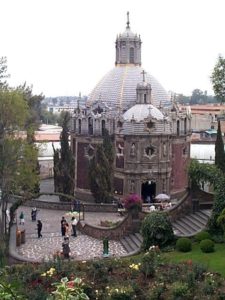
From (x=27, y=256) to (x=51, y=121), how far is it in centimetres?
12101

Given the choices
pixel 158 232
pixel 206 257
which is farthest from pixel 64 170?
pixel 206 257

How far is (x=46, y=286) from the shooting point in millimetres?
15477

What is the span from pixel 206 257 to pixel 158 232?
10.6 ft

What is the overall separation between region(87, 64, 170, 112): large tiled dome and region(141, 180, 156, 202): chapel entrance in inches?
284

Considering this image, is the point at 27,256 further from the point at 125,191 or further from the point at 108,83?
the point at 108,83

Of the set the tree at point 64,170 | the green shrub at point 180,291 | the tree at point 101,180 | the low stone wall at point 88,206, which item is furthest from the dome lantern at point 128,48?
the green shrub at point 180,291

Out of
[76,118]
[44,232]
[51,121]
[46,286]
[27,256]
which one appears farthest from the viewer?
[51,121]

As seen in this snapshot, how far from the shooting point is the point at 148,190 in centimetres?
4375

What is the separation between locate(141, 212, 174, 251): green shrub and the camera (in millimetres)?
23172

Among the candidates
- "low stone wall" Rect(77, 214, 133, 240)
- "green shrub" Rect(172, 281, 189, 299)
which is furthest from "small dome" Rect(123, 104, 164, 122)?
"green shrub" Rect(172, 281, 189, 299)

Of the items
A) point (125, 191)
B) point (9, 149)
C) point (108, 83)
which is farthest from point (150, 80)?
point (9, 149)

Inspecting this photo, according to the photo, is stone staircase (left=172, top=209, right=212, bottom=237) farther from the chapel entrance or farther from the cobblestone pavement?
the chapel entrance

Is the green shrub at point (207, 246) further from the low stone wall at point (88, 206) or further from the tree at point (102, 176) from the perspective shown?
the tree at point (102, 176)

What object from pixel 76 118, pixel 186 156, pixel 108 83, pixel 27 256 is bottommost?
pixel 27 256
